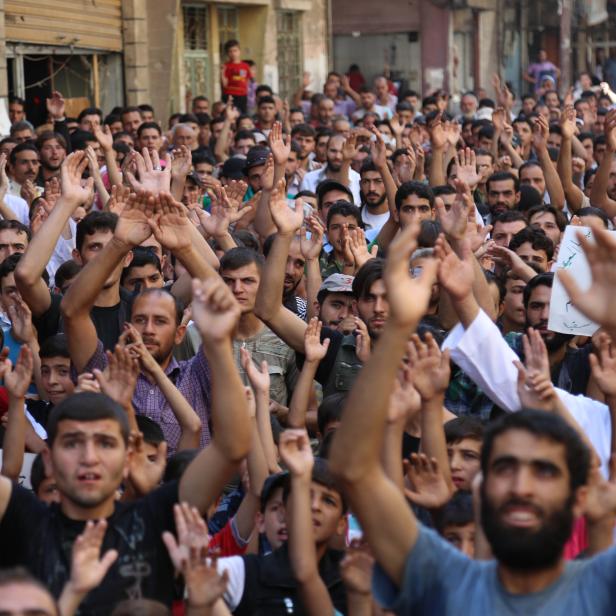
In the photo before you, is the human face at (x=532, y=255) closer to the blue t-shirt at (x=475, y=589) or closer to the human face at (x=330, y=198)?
the human face at (x=330, y=198)

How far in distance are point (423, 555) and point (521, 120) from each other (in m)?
11.9

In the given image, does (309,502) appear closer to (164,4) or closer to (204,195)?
(204,195)

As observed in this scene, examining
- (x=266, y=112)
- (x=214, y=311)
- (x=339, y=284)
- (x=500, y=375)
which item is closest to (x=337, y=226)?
(x=339, y=284)

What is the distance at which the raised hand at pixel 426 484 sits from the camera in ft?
13.5

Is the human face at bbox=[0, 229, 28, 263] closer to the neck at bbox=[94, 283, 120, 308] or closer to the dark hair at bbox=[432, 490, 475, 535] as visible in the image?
the neck at bbox=[94, 283, 120, 308]

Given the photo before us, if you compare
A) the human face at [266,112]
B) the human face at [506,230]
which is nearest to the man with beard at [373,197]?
the human face at [506,230]

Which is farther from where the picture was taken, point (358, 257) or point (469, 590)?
point (358, 257)

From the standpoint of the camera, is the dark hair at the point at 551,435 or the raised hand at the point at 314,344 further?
the raised hand at the point at 314,344

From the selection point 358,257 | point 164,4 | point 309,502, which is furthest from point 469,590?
point 164,4

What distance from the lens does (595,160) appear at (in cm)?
1264

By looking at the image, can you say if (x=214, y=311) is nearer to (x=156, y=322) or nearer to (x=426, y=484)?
(x=426, y=484)

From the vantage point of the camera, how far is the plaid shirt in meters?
5.45

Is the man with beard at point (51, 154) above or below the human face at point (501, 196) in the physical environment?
above

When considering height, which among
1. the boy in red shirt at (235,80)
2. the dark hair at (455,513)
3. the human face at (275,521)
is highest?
the boy in red shirt at (235,80)
